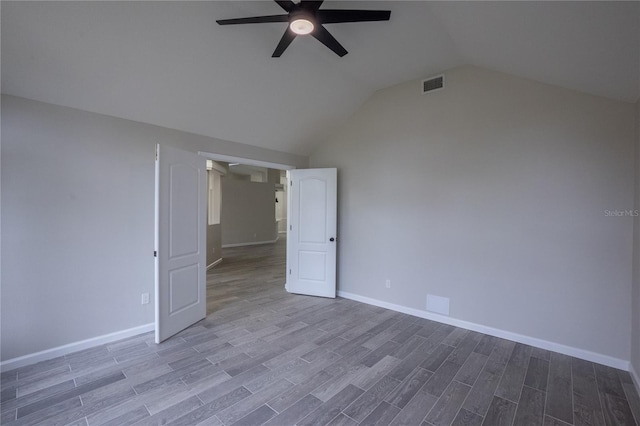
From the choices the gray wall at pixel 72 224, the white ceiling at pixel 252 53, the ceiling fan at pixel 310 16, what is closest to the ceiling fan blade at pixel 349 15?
the ceiling fan at pixel 310 16

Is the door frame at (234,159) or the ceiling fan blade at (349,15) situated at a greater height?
the ceiling fan blade at (349,15)

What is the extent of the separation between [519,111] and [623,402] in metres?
2.82

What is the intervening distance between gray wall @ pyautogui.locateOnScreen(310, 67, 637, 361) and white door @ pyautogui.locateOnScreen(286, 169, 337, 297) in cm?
46

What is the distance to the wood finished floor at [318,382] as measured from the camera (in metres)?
1.99

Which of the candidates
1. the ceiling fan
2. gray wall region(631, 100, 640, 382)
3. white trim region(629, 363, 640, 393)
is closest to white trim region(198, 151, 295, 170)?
the ceiling fan

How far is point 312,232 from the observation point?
4.83 m

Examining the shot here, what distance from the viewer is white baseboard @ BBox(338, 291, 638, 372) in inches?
105

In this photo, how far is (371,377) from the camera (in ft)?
8.05

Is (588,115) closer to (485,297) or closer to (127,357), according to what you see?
(485,297)

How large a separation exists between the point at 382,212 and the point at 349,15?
9.11ft

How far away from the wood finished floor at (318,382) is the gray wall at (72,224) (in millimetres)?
401

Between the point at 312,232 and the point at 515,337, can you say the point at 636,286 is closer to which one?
the point at 515,337

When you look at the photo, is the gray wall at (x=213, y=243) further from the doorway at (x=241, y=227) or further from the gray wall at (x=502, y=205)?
the gray wall at (x=502, y=205)

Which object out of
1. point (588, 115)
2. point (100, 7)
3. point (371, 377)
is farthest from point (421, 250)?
point (100, 7)
